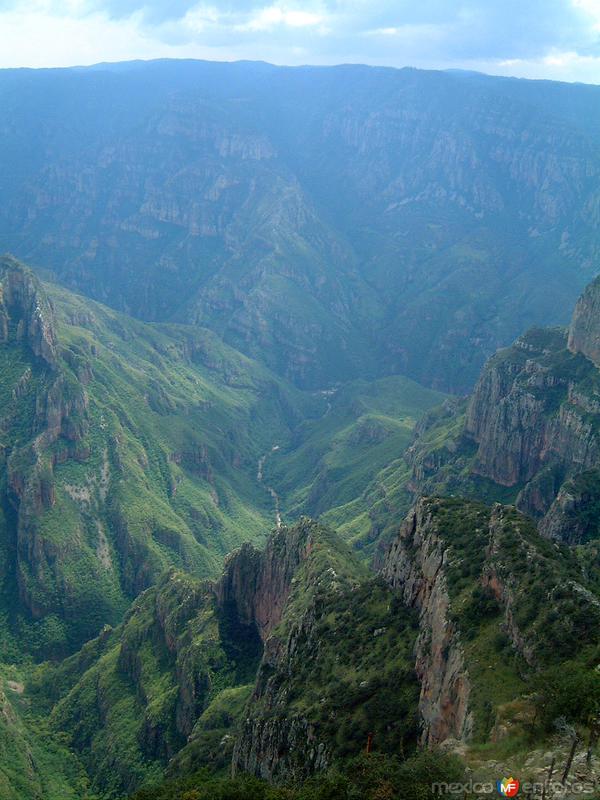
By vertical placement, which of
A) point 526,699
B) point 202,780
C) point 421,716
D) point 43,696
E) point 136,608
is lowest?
point 43,696

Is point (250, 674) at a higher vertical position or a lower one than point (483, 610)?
lower

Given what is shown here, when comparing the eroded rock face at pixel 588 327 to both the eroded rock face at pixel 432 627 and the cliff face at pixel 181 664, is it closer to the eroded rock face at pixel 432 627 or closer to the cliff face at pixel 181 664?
the cliff face at pixel 181 664

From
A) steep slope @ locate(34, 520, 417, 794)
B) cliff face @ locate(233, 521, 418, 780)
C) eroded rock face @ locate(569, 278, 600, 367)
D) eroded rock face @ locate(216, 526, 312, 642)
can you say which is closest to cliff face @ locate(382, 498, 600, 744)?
cliff face @ locate(233, 521, 418, 780)

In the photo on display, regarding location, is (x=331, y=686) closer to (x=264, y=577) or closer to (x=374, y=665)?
(x=374, y=665)

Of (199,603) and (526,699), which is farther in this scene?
(199,603)

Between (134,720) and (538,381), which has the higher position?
(538,381)

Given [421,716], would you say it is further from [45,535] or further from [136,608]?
[45,535]

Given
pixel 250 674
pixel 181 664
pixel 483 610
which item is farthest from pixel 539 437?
pixel 483 610

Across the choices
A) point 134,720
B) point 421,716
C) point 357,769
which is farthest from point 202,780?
point 134,720
